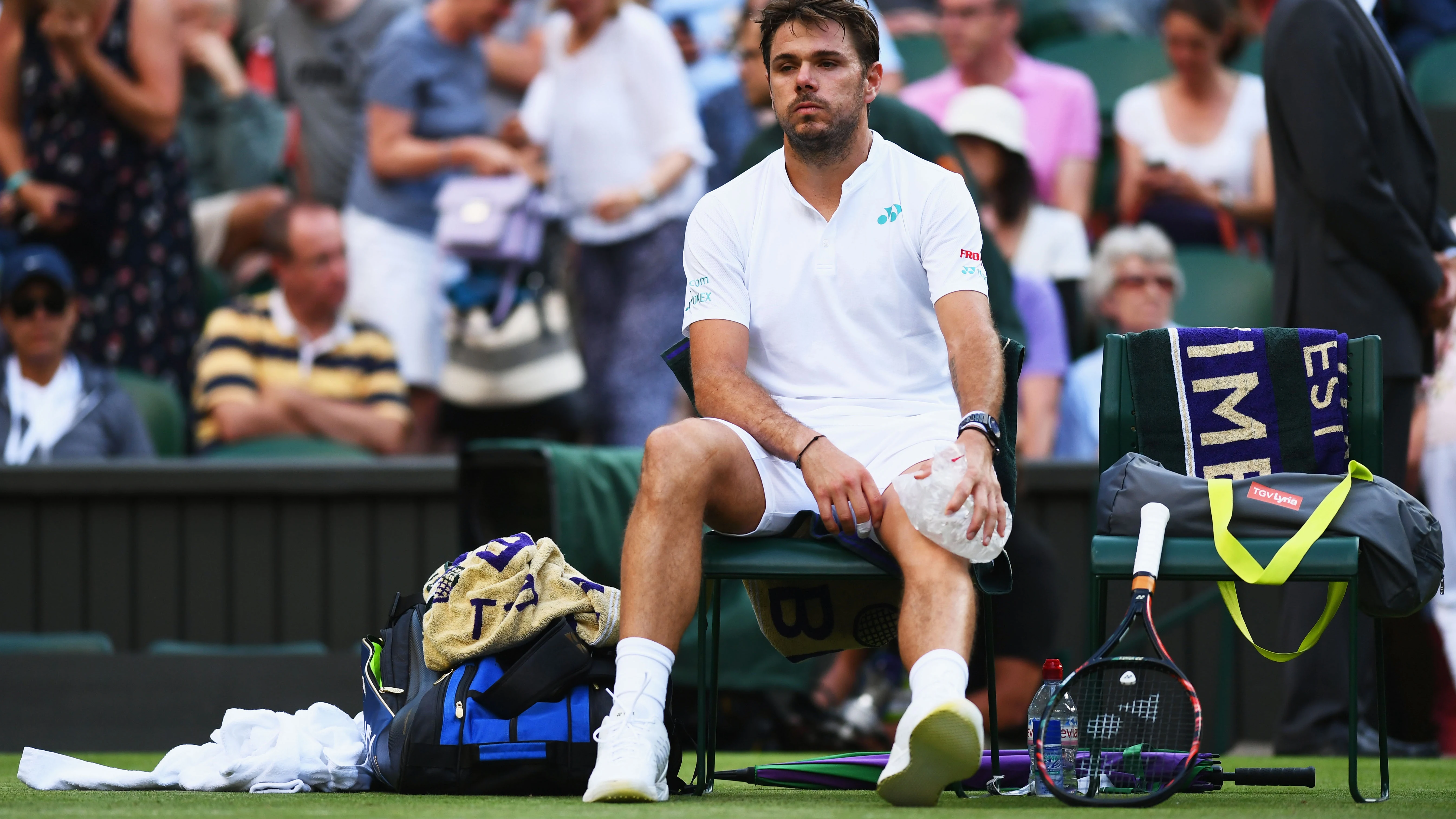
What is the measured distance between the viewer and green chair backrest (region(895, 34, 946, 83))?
24.3 feet

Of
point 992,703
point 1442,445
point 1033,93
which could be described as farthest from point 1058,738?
point 1033,93

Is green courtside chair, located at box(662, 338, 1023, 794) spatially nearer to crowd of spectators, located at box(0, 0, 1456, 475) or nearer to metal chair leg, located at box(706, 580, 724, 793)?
metal chair leg, located at box(706, 580, 724, 793)

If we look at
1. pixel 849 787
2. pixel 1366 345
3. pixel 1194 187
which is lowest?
pixel 849 787

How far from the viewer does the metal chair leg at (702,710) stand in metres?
3.06

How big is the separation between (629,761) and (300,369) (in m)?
3.93

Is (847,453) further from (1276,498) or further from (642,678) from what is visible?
(1276,498)

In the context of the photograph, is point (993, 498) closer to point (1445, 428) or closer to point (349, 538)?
point (1445, 428)

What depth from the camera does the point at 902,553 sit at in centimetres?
294

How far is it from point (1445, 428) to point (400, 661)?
3.06m

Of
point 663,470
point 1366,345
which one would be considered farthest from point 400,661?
point 1366,345

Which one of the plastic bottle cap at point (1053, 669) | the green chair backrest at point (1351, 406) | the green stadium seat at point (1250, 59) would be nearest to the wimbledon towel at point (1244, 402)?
the green chair backrest at point (1351, 406)

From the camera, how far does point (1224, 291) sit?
6449 millimetres

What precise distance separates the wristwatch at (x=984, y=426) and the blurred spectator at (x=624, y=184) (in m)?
3.47

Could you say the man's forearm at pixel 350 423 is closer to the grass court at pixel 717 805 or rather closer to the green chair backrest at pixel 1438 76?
the grass court at pixel 717 805
